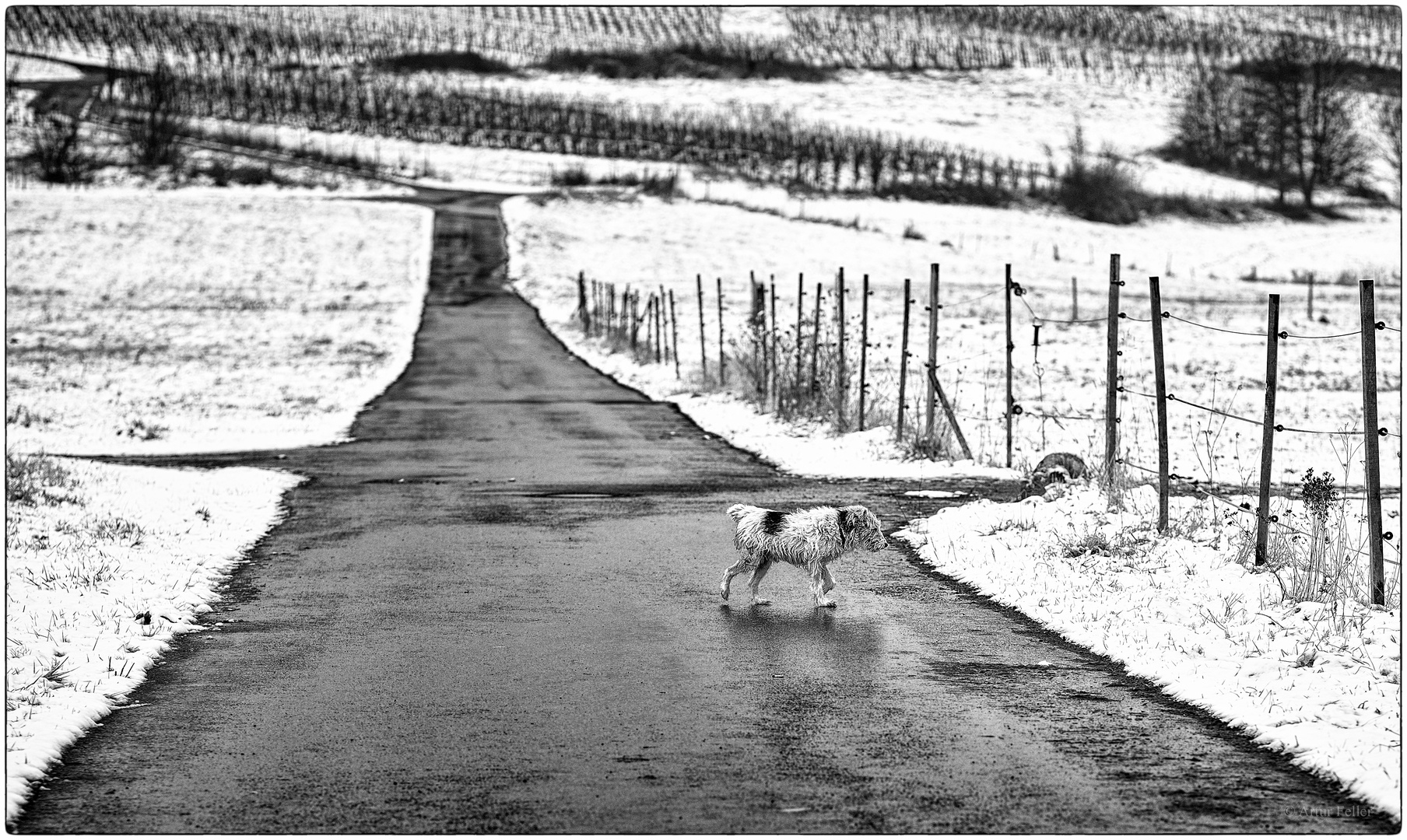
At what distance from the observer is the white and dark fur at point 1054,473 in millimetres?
14203

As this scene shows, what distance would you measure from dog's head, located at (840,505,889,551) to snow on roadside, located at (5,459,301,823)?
414cm

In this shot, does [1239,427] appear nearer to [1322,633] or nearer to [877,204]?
[1322,633]

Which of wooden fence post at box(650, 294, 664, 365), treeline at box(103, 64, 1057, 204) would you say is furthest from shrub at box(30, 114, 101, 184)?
wooden fence post at box(650, 294, 664, 365)

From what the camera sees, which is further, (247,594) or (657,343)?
(657,343)

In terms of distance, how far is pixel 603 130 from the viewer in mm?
99500

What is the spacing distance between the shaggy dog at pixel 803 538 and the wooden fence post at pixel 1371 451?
122 inches

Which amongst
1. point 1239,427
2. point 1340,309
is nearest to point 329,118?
point 1340,309

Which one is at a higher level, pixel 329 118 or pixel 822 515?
pixel 329 118

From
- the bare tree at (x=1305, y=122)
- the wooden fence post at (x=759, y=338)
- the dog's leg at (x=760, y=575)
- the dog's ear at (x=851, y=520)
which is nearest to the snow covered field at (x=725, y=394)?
the wooden fence post at (x=759, y=338)

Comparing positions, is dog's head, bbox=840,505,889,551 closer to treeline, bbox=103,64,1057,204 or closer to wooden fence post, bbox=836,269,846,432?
wooden fence post, bbox=836,269,846,432

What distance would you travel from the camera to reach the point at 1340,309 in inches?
1800

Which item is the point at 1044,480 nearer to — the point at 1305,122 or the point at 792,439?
the point at 792,439

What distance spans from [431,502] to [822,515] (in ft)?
21.3

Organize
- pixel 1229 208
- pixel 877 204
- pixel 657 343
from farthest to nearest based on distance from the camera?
pixel 1229 208 < pixel 877 204 < pixel 657 343
